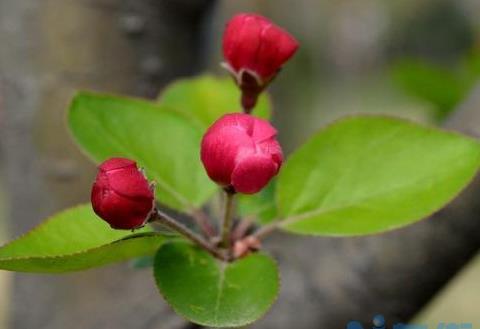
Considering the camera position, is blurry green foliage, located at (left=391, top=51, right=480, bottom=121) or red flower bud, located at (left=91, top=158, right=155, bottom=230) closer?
red flower bud, located at (left=91, top=158, right=155, bottom=230)

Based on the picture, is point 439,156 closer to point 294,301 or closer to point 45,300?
point 294,301

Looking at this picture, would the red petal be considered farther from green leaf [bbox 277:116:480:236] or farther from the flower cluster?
green leaf [bbox 277:116:480:236]

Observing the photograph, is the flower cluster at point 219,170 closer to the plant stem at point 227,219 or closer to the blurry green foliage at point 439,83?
the plant stem at point 227,219

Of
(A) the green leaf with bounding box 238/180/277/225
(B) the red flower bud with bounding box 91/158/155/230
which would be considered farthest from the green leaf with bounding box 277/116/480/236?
(B) the red flower bud with bounding box 91/158/155/230

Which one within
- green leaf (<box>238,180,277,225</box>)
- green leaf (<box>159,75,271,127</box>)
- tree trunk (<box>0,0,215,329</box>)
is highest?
green leaf (<box>159,75,271,127</box>)

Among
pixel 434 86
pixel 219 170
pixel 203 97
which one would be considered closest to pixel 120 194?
pixel 219 170

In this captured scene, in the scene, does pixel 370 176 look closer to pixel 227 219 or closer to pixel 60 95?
pixel 227 219

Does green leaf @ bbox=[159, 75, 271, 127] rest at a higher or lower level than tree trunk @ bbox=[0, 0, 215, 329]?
higher

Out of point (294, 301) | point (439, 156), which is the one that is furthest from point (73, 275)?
point (439, 156)
